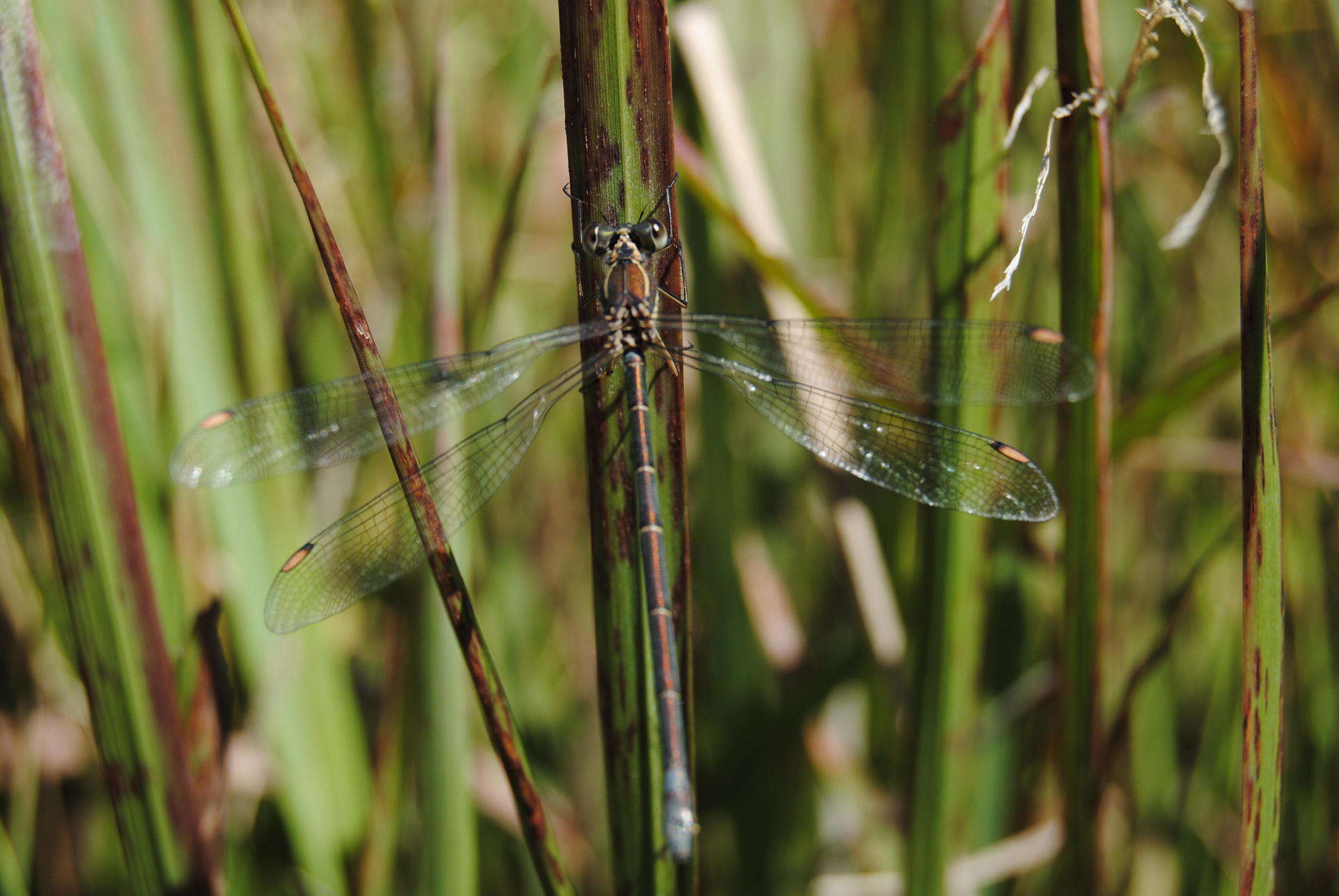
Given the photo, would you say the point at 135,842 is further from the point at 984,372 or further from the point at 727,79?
the point at 727,79

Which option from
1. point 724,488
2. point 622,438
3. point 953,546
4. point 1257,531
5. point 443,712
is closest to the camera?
point 1257,531

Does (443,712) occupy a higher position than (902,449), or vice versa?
(902,449)

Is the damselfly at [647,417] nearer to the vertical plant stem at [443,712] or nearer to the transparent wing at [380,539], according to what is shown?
the transparent wing at [380,539]

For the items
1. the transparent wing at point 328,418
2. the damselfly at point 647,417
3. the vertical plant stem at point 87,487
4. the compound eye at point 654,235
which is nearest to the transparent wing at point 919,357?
the damselfly at point 647,417

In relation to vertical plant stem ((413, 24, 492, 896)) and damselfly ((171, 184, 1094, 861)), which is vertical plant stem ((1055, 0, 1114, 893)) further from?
vertical plant stem ((413, 24, 492, 896))

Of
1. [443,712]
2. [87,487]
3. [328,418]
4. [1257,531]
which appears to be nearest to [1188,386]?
[1257,531]

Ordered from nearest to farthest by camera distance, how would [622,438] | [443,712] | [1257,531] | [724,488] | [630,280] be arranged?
1. [1257,531]
2. [622,438]
3. [443,712]
4. [630,280]
5. [724,488]

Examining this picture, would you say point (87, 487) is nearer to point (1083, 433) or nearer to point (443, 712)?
point (443, 712)
